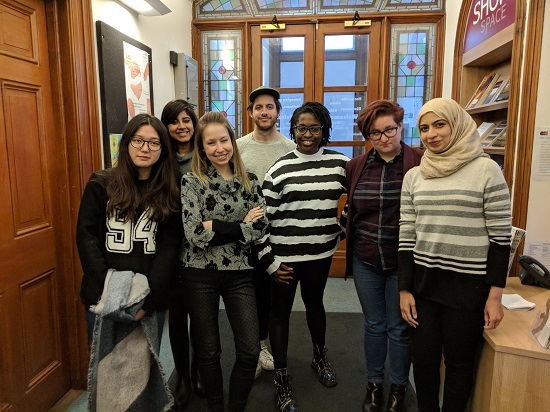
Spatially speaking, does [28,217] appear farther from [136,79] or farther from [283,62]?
[283,62]

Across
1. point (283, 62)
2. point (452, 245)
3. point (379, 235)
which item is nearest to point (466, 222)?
point (452, 245)

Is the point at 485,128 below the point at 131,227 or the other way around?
the other way around

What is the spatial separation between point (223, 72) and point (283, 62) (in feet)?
1.90

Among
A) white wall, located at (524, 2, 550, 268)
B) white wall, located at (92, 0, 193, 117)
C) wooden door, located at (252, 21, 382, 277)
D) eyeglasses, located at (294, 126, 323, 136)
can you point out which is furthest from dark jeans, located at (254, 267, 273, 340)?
wooden door, located at (252, 21, 382, 277)

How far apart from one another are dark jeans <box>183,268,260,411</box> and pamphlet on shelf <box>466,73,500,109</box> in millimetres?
2088

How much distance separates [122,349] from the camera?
5.09 ft

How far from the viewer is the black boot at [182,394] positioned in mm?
1962

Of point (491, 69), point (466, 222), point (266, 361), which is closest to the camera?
point (466, 222)

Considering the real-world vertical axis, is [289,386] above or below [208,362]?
below

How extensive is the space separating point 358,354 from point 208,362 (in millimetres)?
1179

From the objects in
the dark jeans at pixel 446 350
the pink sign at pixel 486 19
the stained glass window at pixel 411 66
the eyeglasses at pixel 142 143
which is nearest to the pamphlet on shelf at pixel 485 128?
the pink sign at pixel 486 19

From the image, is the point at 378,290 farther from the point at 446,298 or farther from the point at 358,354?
the point at 358,354

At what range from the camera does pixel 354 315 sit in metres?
3.04

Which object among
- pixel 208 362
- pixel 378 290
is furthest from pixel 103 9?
pixel 378 290
